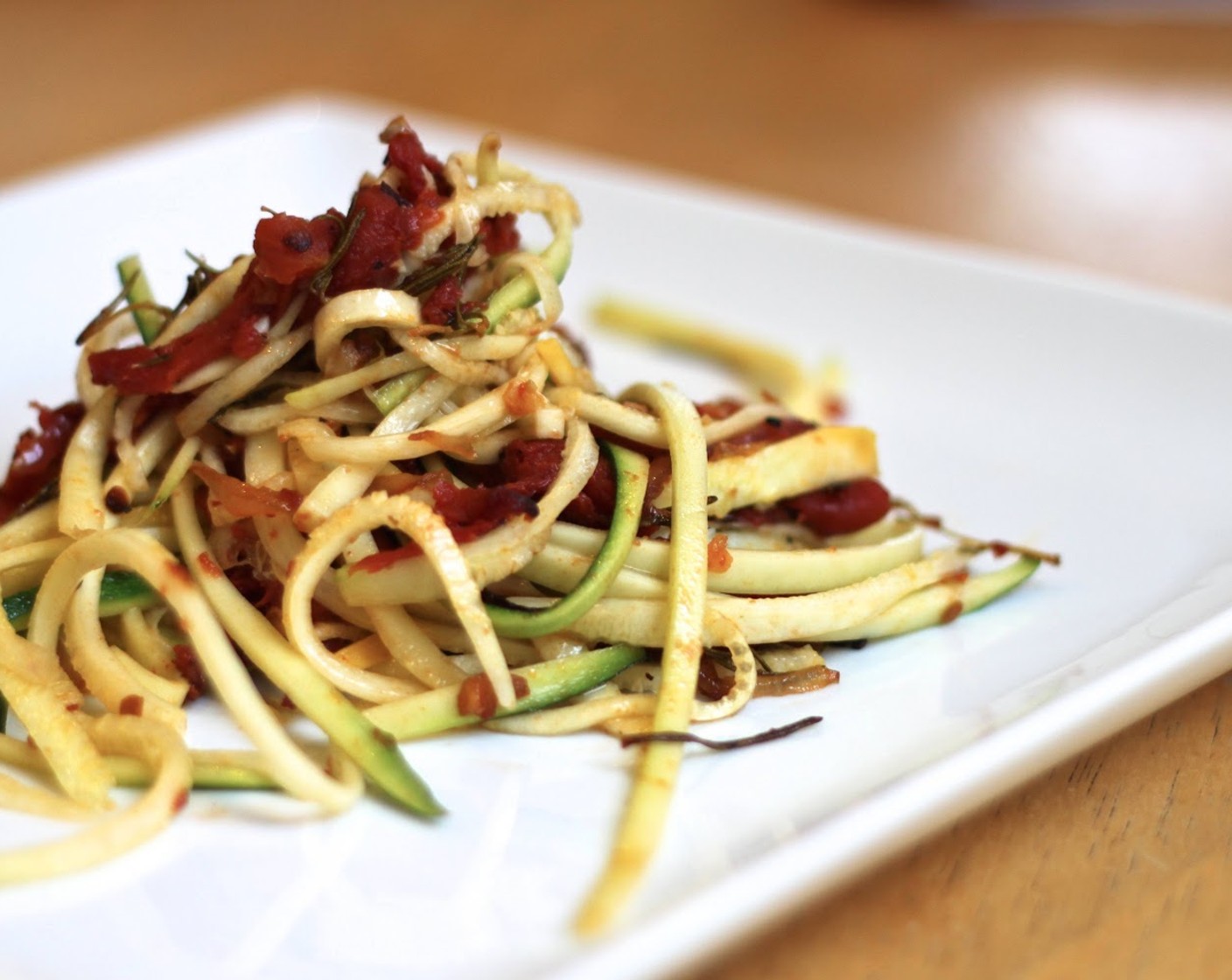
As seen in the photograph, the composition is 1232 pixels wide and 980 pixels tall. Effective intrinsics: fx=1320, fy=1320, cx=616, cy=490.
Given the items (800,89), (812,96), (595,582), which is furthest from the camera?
(800,89)

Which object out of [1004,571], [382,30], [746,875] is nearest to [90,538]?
[746,875]

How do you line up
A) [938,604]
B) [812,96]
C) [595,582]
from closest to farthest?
1. [595,582]
2. [938,604]
3. [812,96]

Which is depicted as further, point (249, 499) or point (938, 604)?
point (938, 604)

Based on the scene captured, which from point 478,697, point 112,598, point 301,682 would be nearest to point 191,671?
point 112,598

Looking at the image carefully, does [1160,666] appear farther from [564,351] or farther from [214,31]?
[214,31]

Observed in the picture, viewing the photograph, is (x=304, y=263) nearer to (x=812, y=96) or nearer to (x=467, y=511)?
(x=467, y=511)

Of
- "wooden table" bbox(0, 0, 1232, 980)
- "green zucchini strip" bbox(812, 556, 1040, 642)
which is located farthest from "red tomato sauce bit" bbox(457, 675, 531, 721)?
"wooden table" bbox(0, 0, 1232, 980)
